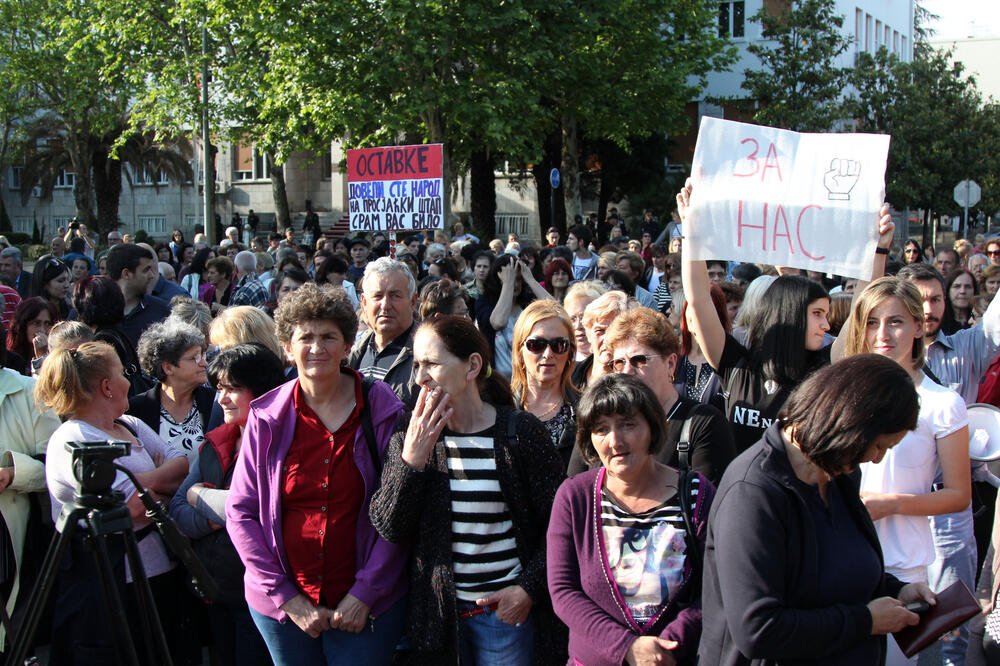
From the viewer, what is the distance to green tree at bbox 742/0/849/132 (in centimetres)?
3219

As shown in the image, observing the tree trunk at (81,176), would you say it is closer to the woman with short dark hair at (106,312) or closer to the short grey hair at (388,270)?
the woman with short dark hair at (106,312)

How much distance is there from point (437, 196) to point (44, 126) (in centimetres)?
3367

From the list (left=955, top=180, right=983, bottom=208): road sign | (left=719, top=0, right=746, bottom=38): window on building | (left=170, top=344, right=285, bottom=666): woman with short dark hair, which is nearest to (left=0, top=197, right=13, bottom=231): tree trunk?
(left=719, top=0, right=746, bottom=38): window on building

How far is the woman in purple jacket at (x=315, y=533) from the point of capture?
3.26 meters

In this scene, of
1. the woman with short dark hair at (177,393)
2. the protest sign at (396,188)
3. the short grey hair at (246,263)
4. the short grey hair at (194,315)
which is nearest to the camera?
the woman with short dark hair at (177,393)

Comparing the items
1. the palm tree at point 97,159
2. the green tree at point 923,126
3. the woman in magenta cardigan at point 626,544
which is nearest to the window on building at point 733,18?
the green tree at point 923,126

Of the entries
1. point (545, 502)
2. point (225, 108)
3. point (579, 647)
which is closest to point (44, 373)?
point (545, 502)

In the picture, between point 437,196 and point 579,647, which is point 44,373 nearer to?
point 579,647

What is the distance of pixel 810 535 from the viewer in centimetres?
236

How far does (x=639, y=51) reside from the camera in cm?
2555

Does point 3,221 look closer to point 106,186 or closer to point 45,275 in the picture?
point 106,186

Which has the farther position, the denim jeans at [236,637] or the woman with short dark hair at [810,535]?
the denim jeans at [236,637]

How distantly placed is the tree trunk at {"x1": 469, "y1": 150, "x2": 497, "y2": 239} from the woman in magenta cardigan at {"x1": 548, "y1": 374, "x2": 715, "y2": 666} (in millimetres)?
28008

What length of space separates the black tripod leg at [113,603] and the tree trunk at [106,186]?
40483 millimetres
